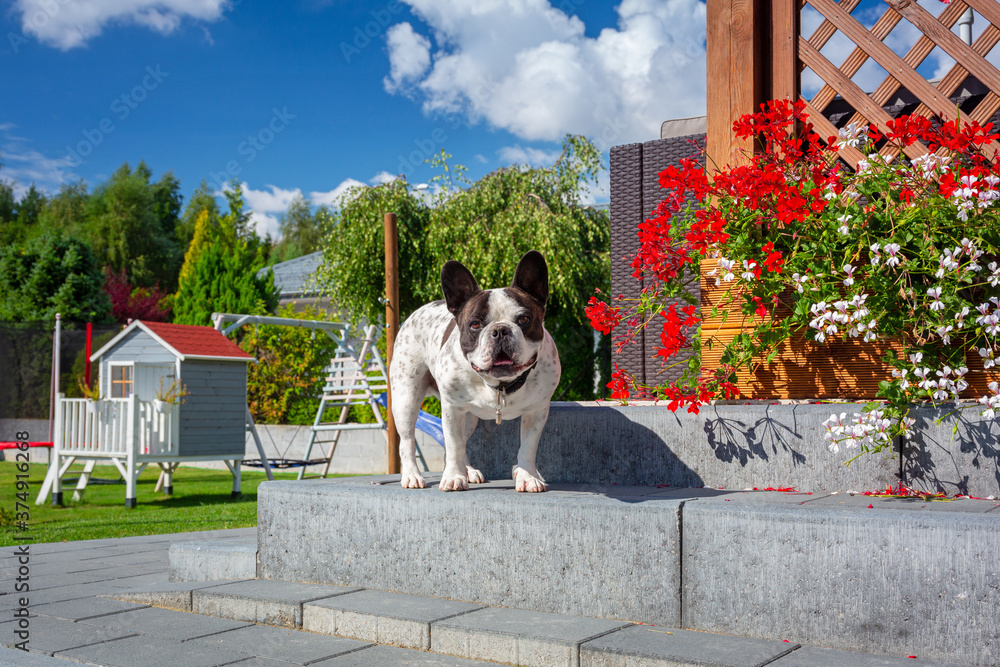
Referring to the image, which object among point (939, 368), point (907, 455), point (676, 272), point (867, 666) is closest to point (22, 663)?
point (867, 666)

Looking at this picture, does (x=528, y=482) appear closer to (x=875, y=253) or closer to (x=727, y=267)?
(x=727, y=267)

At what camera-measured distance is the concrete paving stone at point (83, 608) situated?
3.82 m

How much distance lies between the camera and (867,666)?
8.00ft

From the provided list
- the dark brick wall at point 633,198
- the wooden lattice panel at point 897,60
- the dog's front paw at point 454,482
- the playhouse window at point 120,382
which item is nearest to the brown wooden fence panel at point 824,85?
the wooden lattice panel at point 897,60

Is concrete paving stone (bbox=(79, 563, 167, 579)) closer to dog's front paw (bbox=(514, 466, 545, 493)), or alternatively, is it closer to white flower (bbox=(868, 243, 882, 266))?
dog's front paw (bbox=(514, 466, 545, 493))

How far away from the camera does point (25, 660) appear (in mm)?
3098

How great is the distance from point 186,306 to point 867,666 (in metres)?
23.9

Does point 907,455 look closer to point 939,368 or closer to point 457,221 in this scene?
point 939,368

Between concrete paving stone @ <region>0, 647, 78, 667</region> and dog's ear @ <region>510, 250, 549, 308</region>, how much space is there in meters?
2.41

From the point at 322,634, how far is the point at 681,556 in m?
1.60

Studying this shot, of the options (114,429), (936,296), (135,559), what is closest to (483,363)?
(936,296)

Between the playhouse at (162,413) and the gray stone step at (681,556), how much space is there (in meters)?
6.65

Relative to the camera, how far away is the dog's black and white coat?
3.28 m

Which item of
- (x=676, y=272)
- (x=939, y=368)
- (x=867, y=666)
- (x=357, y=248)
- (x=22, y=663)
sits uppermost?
(x=357, y=248)
